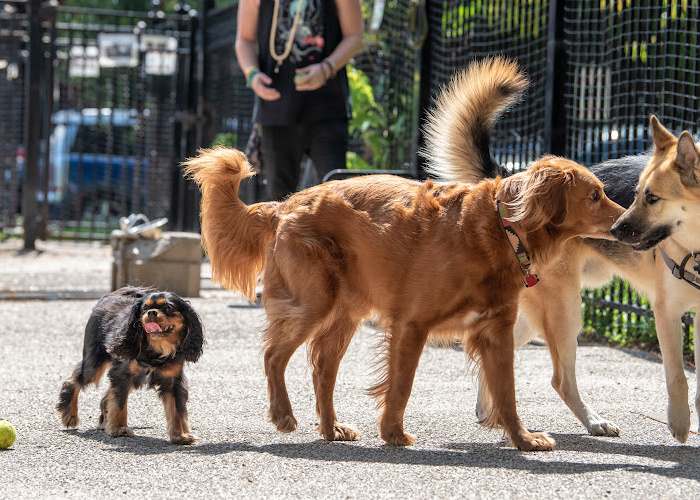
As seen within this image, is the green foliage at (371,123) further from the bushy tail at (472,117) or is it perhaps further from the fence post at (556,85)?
the bushy tail at (472,117)

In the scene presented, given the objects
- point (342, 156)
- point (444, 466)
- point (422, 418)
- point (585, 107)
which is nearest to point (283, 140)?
point (342, 156)

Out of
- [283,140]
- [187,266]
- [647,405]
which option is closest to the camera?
[647,405]

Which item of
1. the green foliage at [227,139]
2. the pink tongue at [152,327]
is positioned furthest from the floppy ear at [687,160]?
the green foliage at [227,139]

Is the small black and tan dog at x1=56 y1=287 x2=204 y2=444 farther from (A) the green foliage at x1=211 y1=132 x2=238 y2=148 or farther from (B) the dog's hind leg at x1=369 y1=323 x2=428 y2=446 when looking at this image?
(A) the green foliage at x1=211 y1=132 x2=238 y2=148

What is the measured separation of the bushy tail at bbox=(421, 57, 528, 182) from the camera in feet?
19.2

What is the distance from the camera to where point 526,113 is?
9.55 m

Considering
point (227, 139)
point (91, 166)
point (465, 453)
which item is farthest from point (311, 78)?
point (91, 166)

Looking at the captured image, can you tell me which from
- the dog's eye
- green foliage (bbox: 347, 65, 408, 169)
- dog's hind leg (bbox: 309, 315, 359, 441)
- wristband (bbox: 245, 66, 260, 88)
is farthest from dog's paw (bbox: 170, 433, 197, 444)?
green foliage (bbox: 347, 65, 408, 169)

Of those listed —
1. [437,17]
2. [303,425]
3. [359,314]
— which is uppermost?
[437,17]

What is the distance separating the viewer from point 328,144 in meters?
8.06

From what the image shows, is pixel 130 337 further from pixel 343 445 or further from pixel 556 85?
pixel 556 85

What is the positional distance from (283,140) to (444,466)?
385 cm

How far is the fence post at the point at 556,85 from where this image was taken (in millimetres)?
8742

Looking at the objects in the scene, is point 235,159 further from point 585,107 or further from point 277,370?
point 585,107
